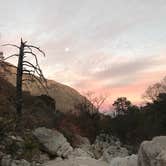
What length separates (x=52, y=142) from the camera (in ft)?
95.7

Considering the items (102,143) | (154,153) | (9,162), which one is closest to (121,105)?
(102,143)

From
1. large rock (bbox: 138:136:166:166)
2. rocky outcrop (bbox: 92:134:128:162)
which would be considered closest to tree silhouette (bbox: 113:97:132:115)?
rocky outcrop (bbox: 92:134:128:162)

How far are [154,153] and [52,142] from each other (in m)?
17.4

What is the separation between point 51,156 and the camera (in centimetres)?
2844

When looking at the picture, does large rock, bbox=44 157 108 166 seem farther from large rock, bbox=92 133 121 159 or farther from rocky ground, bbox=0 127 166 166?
large rock, bbox=92 133 121 159

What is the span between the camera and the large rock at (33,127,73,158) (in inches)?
1127

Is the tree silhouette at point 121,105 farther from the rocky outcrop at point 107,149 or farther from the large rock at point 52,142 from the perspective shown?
the large rock at point 52,142

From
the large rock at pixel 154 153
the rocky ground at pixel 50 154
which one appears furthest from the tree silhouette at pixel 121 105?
the large rock at pixel 154 153

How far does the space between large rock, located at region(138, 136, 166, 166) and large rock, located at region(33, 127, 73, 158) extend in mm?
15820

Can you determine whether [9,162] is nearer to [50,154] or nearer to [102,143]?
[50,154]

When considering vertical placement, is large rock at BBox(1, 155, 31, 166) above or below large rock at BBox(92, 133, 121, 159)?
below

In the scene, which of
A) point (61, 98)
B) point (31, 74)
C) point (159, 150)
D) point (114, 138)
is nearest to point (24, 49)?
point (31, 74)

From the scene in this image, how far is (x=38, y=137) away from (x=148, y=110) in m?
35.2

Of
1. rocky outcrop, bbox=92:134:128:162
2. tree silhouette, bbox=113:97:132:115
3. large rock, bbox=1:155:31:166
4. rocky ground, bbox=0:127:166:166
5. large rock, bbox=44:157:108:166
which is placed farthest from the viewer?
tree silhouette, bbox=113:97:132:115
